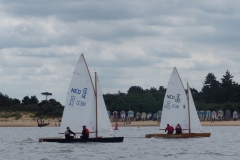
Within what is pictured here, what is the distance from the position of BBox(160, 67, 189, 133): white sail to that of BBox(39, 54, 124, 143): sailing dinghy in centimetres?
1081

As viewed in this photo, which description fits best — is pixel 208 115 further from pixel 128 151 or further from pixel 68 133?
pixel 128 151

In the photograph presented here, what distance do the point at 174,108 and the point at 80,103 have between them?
42.3 ft

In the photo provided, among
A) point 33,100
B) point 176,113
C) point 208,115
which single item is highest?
point 33,100

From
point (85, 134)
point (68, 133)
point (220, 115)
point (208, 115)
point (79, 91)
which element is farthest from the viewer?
point (208, 115)

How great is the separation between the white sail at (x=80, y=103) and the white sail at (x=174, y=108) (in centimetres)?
1140

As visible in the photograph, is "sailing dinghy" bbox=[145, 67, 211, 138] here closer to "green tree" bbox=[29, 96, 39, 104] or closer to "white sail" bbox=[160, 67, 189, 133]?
"white sail" bbox=[160, 67, 189, 133]

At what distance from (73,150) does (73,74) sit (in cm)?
705

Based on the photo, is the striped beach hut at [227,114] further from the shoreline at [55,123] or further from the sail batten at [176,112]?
the sail batten at [176,112]

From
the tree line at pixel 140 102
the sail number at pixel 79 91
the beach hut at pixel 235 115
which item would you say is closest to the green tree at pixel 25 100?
the tree line at pixel 140 102

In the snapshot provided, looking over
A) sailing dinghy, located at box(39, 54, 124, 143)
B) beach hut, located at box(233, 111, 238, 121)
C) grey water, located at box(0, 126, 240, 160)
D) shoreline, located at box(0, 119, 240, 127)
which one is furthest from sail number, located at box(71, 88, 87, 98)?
beach hut, located at box(233, 111, 238, 121)

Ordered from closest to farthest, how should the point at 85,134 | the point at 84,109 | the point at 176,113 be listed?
the point at 85,134, the point at 84,109, the point at 176,113

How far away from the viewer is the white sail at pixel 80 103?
2372 inches

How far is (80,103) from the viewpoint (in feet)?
199

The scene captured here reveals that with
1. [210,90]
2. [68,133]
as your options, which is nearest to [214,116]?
[210,90]
